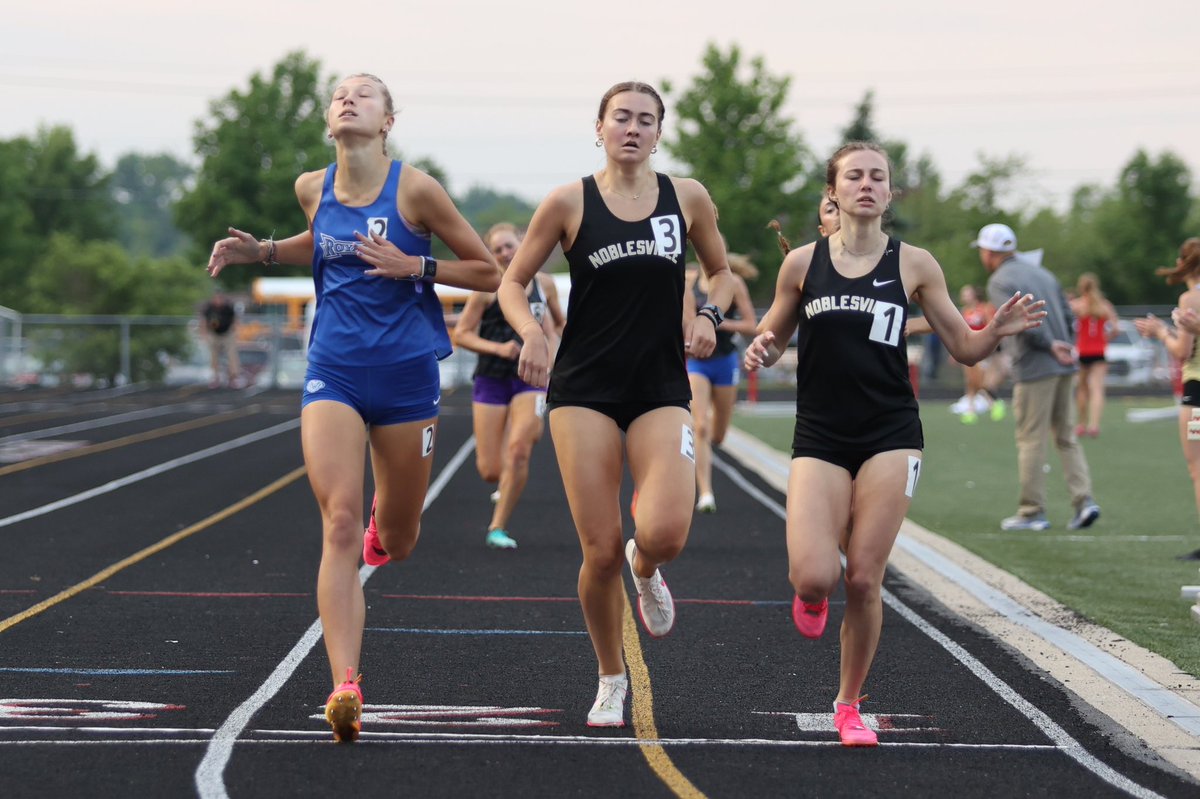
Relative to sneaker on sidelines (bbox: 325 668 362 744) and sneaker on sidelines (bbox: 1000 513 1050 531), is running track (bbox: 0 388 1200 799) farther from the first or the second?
sneaker on sidelines (bbox: 1000 513 1050 531)

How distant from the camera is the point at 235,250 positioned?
619 cm

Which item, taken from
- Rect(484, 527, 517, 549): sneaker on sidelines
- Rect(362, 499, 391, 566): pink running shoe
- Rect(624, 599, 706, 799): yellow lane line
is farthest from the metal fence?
Rect(362, 499, 391, 566): pink running shoe

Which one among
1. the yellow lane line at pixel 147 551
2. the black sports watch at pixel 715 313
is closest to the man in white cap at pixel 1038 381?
the yellow lane line at pixel 147 551

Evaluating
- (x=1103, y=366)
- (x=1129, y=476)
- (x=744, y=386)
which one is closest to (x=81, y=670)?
(x=1129, y=476)

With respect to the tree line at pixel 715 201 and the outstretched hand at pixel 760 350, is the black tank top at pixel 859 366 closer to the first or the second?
the outstretched hand at pixel 760 350

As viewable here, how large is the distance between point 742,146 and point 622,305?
51.1 metres

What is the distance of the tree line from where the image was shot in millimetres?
54562

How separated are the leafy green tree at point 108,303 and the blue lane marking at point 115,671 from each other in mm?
31933

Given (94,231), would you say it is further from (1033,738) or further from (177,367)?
(1033,738)

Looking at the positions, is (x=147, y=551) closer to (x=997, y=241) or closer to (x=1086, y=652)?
(x=1086, y=652)

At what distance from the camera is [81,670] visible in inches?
270

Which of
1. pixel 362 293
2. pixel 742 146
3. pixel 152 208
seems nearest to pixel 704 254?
pixel 362 293

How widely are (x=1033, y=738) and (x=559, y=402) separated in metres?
2.08

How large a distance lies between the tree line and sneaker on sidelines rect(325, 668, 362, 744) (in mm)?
41946
